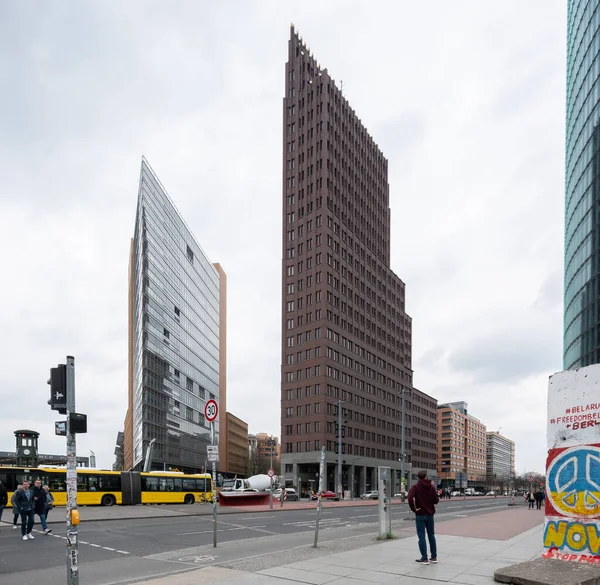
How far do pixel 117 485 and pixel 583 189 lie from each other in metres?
46.8

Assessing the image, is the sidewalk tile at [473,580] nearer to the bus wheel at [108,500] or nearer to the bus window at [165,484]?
the bus wheel at [108,500]

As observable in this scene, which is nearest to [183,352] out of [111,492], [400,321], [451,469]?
[400,321]

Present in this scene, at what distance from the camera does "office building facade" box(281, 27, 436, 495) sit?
91.4 meters

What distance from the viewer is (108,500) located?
1521 inches

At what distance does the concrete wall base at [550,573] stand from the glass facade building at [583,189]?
148 ft

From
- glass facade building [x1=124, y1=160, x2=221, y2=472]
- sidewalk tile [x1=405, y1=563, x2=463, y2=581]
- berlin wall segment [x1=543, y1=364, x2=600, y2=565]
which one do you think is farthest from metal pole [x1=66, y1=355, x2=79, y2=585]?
glass facade building [x1=124, y1=160, x2=221, y2=472]

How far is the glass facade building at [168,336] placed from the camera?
3693 inches

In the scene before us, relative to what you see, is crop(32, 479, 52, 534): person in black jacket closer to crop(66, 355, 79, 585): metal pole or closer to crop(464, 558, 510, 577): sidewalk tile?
crop(66, 355, 79, 585): metal pole

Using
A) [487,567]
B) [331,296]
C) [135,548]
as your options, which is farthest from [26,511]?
[331,296]

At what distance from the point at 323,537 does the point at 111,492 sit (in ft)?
79.6

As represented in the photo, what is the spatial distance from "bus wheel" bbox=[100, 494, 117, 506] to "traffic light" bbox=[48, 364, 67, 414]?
32.9m

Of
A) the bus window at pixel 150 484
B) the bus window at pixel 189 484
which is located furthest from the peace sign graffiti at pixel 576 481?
the bus window at pixel 189 484

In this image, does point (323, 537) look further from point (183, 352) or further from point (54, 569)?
point (183, 352)

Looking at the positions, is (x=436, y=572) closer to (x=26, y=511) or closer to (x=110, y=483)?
(x=26, y=511)
